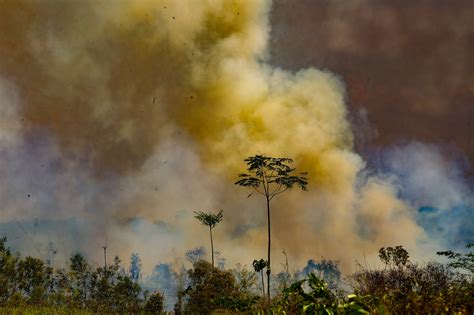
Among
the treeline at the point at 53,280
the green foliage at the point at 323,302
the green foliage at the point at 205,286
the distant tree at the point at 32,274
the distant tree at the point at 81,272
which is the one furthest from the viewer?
the distant tree at the point at 32,274

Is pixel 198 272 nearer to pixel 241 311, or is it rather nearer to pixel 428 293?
pixel 241 311

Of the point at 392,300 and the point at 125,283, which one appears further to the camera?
the point at 125,283

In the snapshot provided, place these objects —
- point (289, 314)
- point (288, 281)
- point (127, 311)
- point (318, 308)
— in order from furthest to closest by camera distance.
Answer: point (127, 311) → point (288, 281) → point (289, 314) → point (318, 308)

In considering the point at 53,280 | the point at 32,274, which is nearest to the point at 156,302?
the point at 53,280

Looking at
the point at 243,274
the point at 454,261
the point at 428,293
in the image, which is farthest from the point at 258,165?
the point at 428,293

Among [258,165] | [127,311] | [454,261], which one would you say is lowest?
[127,311]

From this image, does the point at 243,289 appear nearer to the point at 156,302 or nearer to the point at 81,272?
the point at 156,302

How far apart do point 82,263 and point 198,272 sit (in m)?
16.2

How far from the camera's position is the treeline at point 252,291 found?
241 inches

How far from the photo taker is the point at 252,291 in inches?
384

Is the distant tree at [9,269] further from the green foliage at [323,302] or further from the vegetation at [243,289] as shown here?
the green foliage at [323,302]

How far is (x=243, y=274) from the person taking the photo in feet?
30.8

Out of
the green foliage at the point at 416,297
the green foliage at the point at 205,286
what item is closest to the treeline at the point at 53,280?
the green foliage at the point at 205,286

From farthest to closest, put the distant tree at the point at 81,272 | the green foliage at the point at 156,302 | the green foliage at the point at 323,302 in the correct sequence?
the distant tree at the point at 81,272
the green foliage at the point at 156,302
the green foliage at the point at 323,302
